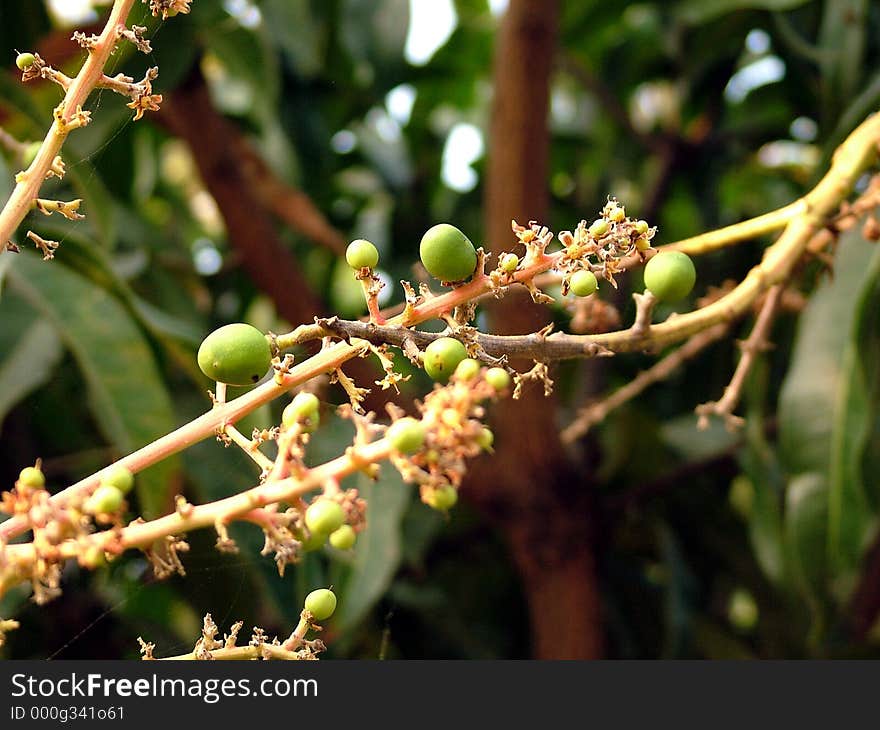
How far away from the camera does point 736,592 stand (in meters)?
1.87

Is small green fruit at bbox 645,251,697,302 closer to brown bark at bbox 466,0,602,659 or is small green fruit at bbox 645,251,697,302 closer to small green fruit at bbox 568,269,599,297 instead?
small green fruit at bbox 568,269,599,297

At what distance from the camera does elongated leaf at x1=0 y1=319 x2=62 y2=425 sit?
3.76 feet

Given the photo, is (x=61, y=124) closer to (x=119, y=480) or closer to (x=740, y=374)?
(x=119, y=480)

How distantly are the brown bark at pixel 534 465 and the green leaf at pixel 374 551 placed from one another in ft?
0.79

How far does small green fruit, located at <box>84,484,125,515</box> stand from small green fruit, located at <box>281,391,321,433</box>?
8 cm

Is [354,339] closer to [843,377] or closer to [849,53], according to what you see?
[843,377]

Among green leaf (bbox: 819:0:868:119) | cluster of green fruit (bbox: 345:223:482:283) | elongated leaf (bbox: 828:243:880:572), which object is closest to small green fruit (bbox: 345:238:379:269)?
cluster of green fruit (bbox: 345:223:482:283)

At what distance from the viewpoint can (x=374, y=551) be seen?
110 cm

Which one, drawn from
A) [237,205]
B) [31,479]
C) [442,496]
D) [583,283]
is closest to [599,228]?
[583,283]

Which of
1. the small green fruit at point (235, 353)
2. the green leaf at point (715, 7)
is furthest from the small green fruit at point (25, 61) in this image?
the green leaf at point (715, 7)

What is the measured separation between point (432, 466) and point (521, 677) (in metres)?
0.32

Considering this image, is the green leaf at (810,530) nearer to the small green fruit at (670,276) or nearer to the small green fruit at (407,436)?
the small green fruit at (670,276)

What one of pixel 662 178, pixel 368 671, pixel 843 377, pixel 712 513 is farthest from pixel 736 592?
pixel 368 671

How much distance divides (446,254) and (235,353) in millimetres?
112
